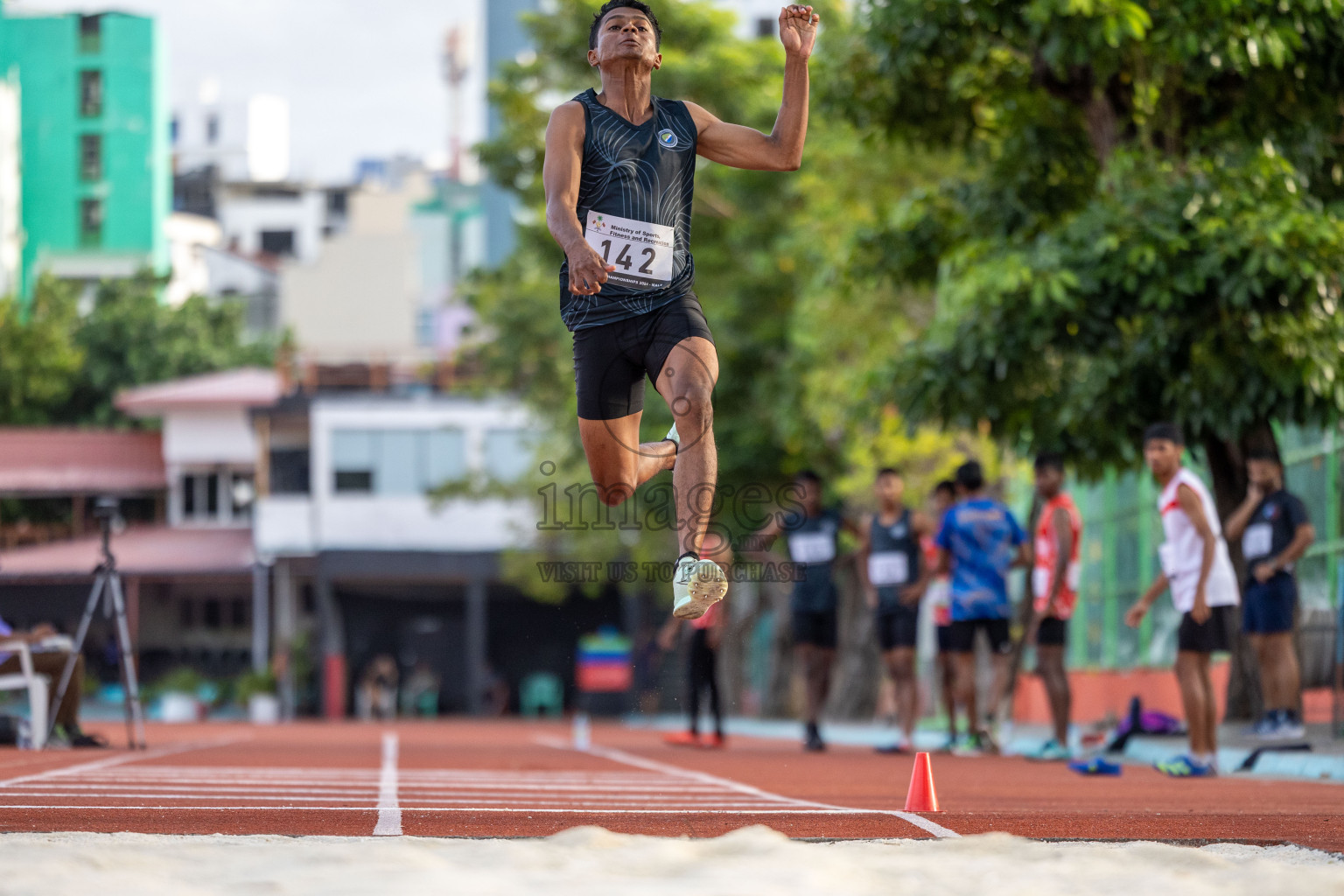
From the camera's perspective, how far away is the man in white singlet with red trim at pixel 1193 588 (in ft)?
31.9

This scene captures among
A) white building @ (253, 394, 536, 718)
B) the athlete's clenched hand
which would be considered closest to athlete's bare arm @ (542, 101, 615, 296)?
the athlete's clenched hand

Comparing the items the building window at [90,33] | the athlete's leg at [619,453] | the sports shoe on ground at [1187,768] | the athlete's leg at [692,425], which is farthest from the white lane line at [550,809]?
the building window at [90,33]

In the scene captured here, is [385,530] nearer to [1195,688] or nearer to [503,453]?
[503,453]

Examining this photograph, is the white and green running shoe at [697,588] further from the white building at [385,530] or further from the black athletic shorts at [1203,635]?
the white building at [385,530]

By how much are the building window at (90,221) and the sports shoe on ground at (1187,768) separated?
194 feet

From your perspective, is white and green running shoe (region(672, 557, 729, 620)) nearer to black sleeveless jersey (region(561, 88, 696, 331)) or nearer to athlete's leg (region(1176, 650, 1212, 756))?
black sleeveless jersey (region(561, 88, 696, 331))

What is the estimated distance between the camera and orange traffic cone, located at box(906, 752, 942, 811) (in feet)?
21.1

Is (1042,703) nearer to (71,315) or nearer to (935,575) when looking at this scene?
(935,575)

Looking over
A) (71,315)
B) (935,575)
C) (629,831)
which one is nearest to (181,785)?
(629,831)

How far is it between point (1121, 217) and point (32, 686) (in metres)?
7.94

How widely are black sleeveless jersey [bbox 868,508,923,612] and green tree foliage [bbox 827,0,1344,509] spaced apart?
898 mm

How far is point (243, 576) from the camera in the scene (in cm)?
4703

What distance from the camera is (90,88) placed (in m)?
63.6

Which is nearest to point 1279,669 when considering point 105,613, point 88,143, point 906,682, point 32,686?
point 906,682
